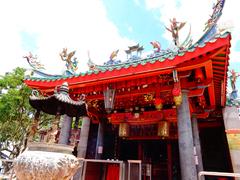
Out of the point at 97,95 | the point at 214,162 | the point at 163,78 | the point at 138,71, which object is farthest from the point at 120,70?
the point at 214,162

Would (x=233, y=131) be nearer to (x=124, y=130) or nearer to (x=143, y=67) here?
(x=124, y=130)

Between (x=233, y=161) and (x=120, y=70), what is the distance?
5577 millimetres

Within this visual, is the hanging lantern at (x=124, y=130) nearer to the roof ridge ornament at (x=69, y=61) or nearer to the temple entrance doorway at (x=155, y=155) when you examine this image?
the temple entrance doorway at (x=155, y=155)

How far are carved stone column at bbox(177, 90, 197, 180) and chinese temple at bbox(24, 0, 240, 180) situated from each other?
0.8 inches

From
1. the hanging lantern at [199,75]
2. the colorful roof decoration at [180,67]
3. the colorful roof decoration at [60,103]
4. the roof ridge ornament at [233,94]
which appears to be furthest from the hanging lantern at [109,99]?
the roof ridge ornament at [233,94]

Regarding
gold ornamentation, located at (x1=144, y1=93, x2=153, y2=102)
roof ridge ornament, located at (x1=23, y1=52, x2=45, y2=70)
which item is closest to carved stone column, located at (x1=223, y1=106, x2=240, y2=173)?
gold ornamentation, located at (x1=144, y1=93, x2=153, y2=102)

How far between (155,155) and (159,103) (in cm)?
384

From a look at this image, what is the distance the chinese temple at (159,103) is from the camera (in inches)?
176

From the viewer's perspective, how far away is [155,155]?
8586 millimetres

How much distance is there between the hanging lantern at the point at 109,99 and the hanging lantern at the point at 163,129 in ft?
8.49

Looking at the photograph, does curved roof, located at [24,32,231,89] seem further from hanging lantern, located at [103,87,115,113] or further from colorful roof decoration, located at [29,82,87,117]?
colorful roof decoration, located at [29,82,87,117]

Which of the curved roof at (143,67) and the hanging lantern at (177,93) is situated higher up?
the curved roof at (143,67)

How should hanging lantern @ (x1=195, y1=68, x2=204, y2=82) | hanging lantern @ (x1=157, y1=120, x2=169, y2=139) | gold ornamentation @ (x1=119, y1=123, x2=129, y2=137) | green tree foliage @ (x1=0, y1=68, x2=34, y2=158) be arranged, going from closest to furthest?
hanging lantern @ (x1=195, y1=68, x2=204, y2=82) → hanging lantern @ (x1=157, y1=120, x2=169, y2=139) → gold ornamentation @ (x1=119, y1=123, x2=129, y2=137) → green tree foliage @ (x1=0, y1=68, x2=34, y2=158)

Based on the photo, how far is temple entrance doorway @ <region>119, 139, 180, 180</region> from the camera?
7.88m
